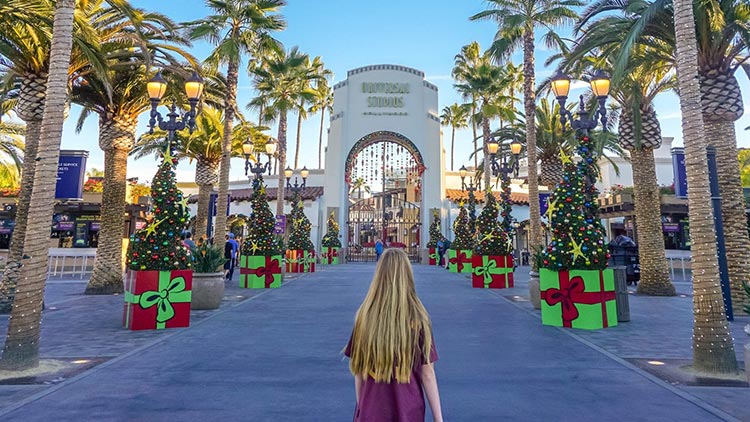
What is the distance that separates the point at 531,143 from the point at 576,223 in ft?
21.4

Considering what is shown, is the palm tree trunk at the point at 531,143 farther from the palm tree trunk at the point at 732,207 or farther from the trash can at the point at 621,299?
the palm tree trunk at the point at 732,207

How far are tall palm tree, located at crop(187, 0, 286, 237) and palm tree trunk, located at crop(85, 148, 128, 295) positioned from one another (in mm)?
2982

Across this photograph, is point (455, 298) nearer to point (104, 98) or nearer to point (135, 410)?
point (135, 410)

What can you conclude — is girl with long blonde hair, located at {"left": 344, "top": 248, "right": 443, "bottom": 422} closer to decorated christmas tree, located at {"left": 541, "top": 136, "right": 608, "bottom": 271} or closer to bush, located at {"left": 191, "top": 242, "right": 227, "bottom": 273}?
decorated christmas tree, located at {"left": 541, "top": 136, "right": 608, "bottom": 271}

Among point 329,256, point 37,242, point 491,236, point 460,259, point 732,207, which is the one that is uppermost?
point 732,207

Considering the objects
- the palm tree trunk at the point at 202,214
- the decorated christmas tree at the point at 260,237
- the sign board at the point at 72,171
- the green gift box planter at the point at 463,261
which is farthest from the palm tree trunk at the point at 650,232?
the sign board at the point at 72,171

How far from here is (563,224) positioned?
8.38 m

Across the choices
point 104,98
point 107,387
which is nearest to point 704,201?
point 107,387

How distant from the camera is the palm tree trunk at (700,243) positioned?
499 cm

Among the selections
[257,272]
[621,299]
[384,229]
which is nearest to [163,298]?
[257,272]

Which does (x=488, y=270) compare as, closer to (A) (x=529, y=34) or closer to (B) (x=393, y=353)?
(A) (x=529, y=34)

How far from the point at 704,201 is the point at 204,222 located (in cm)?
1765

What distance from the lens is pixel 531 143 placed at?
14.1 m

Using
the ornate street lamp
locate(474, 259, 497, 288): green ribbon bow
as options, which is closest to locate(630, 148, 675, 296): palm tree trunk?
locate(474, 259, 497, 288): green ribbon bow
